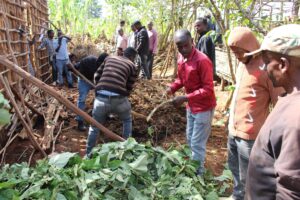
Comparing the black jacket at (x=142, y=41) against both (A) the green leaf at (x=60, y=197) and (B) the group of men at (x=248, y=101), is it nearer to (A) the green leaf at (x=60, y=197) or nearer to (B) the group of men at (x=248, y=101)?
(B) the group of men at (x=248, y=101)

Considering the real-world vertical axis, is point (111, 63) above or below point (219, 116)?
above

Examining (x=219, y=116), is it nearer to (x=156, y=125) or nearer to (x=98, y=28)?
(x=156, y=125)

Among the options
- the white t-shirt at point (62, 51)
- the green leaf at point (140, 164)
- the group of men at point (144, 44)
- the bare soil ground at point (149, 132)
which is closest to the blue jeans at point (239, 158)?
the green leaf at point (140, 164)

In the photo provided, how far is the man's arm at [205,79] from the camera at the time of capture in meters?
3.57

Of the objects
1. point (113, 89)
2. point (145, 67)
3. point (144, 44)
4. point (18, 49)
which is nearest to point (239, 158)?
point (113, 89)

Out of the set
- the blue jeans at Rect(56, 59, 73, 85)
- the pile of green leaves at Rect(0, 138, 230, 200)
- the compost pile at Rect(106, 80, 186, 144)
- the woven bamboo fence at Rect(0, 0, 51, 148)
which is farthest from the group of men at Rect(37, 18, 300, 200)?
the blue jeans at Rect(56, 59, 73, 85)

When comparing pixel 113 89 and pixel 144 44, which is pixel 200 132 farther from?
pixel 144 44

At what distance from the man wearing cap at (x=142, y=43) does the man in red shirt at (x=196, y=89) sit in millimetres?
5565

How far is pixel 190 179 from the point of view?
3252 mm

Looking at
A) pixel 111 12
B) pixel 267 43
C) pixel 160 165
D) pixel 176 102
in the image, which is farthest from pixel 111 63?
pixel 111 12

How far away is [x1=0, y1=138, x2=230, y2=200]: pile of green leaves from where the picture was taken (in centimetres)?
282

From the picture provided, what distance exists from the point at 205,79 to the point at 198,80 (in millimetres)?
119

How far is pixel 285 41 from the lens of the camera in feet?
4.96

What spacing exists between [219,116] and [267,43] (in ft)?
17.3
